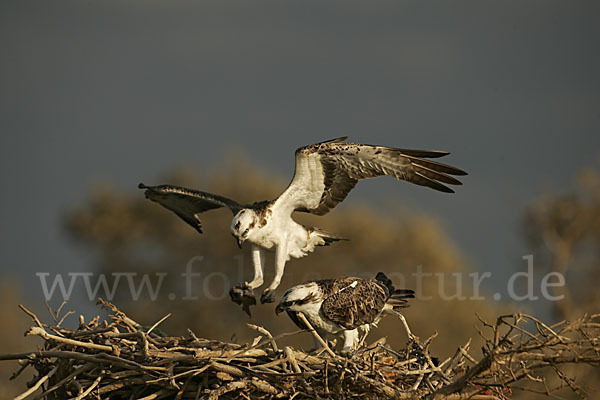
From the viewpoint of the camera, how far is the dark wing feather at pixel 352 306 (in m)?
8.06

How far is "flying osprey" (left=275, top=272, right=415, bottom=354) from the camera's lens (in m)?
8.06

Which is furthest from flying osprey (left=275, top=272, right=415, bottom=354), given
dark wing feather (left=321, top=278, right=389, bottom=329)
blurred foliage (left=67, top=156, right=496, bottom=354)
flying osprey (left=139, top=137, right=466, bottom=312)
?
blurred foliage (left=67, top=156, right=496, bottom=354)

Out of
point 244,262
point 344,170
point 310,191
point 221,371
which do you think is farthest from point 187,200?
point 244,262

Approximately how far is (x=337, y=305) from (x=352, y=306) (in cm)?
14

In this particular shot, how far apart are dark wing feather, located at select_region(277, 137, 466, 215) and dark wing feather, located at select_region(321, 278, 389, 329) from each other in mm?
985

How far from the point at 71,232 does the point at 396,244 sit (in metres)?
12.0

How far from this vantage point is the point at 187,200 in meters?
9.48

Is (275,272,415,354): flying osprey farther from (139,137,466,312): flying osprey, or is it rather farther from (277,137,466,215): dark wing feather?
(277,137,466,215): dark wing feather

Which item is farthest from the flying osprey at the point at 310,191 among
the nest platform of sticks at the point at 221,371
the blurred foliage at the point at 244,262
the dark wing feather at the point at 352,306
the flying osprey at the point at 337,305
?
the blurred foliage at the point at 244,262

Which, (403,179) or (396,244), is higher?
(403,179)

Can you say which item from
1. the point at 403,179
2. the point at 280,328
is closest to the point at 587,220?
the point at 280,328

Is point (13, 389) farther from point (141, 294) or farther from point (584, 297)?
point (584, 297)

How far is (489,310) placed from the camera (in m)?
28.8

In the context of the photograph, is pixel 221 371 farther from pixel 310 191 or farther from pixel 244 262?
pixel 244 262
